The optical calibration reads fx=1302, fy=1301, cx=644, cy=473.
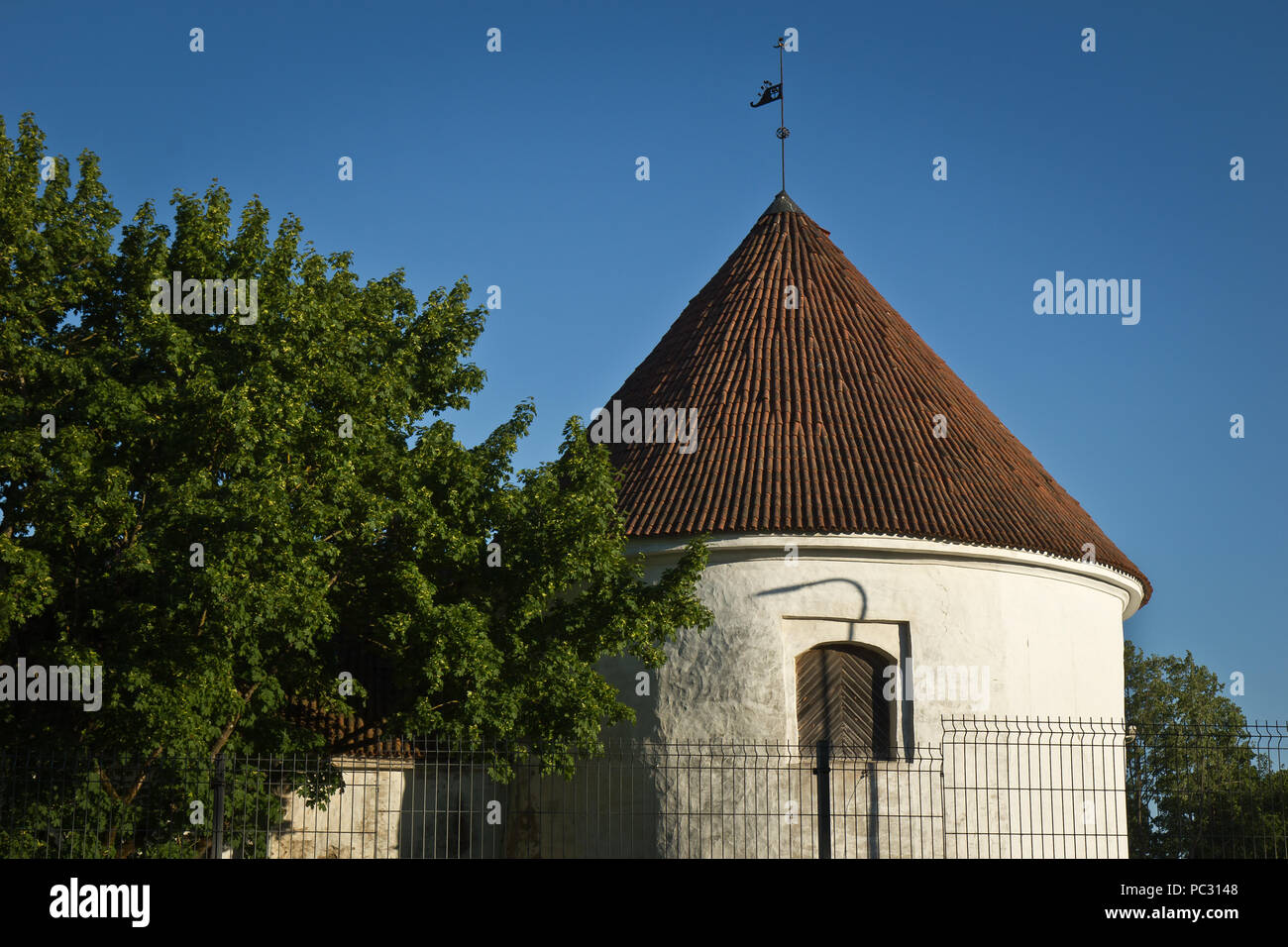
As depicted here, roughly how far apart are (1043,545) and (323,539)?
10368mm

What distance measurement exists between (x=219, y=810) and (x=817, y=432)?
33.7ft

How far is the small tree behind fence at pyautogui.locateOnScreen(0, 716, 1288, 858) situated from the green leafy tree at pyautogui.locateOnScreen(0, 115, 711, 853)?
399mm

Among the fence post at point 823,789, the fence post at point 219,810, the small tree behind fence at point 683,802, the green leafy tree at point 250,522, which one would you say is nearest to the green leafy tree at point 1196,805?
the small tree behind fence at point 683,802

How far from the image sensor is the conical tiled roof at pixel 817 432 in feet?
61.1

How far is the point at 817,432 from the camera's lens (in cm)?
1983
